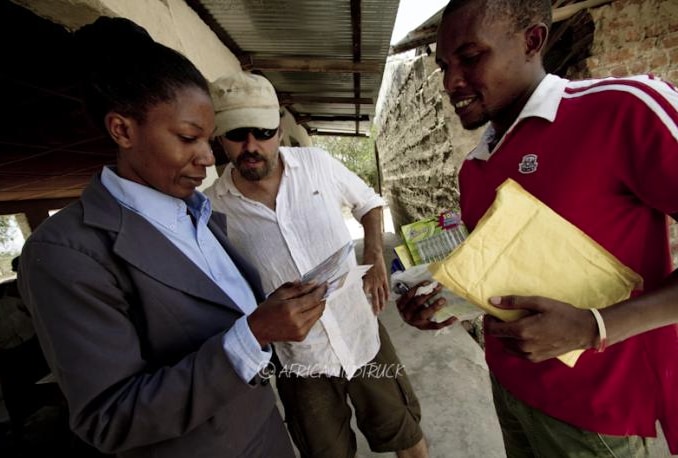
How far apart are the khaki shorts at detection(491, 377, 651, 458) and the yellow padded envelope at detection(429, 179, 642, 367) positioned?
38 centimetres

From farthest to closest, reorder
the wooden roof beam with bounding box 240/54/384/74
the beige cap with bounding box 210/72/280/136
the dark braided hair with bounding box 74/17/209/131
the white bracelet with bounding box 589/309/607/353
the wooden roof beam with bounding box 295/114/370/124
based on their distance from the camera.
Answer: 1. the wooden roof beam with bounding box 295/114/370/124
2. the wooden roof beam with bounding box 240/54/384/74
3. the beige cap with bounding box 210/72/280/136
4. the dark braided hair with bounding box 74/17/209/131
5. the white bracelet with bounding box 589/309/607/353

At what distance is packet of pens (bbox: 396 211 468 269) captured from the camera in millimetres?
1015

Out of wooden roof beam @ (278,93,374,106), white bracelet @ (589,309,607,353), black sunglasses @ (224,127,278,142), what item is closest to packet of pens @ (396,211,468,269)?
white bracelet @ (589,309,607,353)

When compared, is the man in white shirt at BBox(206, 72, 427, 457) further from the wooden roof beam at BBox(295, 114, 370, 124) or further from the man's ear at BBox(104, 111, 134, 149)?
the wooden roof beam at BBox(295, 114, 370, 124)

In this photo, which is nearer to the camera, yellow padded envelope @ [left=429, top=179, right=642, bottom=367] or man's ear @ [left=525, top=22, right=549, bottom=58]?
yellow padded envelope @ [left=429, top=179, right=642, bottom=367]

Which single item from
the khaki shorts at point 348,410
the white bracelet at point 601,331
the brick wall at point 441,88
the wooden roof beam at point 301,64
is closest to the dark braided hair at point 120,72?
the white bracelet at point 601,331

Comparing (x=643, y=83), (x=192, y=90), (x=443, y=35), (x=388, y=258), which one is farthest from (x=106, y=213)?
(x=388, y=258)

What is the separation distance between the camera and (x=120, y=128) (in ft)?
2.89

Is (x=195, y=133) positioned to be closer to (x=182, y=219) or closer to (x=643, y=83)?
(x=182, y=219)

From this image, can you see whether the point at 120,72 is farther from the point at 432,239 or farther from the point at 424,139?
the point at 424,139

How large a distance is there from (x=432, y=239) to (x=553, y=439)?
0.72 metres

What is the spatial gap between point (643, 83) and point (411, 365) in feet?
9.13

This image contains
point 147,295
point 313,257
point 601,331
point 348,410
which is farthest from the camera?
point 348,410

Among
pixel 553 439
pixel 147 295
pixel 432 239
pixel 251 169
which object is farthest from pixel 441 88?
pixel 147 295
